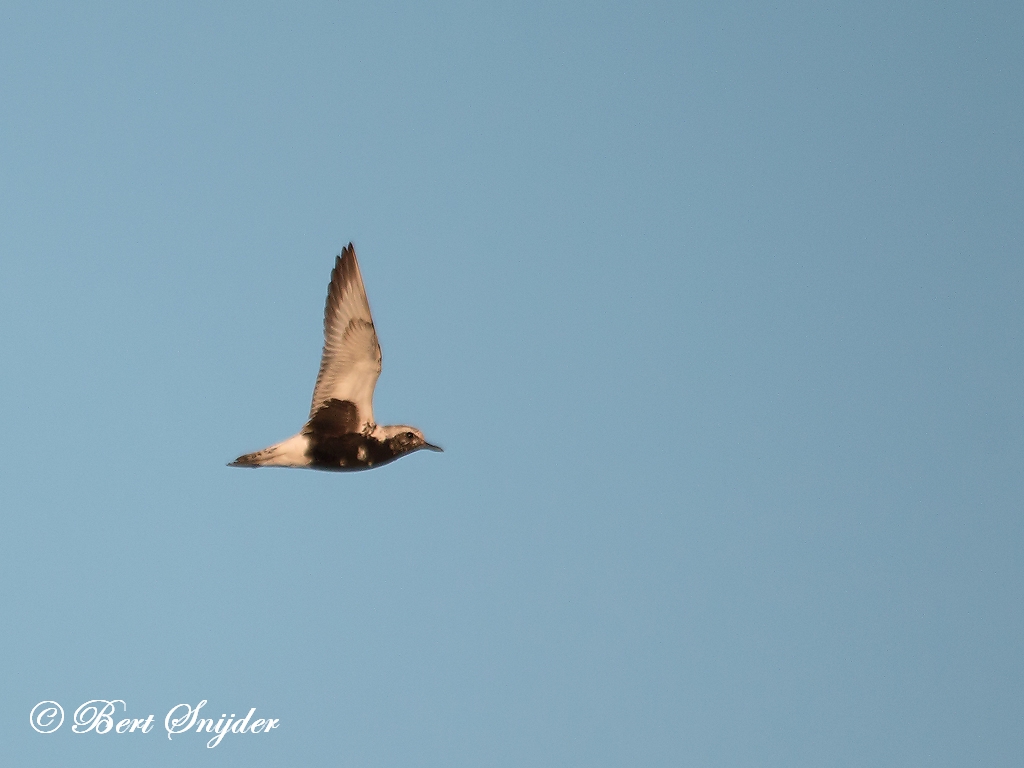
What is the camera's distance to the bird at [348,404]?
14953 millimetres

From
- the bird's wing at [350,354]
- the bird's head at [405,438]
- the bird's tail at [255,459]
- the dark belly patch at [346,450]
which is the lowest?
the bird's tail at [255,459]

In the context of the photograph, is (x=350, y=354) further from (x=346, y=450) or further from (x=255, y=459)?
(x=255, y=459)

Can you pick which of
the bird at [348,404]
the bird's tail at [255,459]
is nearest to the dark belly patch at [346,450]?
the bird at [348,404]

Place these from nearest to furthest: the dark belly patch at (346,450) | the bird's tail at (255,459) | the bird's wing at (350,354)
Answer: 1. the bird's tail at (255,459)
2. the dark belly patch at (346,450)
3. the bird's wing at (350,354)

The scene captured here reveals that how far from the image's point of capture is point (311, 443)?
587 inches

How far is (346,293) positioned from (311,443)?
2.25 meters

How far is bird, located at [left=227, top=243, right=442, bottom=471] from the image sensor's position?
15.0 metres

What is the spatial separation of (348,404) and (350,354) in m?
0.73

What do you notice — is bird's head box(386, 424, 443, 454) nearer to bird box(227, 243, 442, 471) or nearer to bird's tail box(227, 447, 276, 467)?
bird box(227, 243, 442, 471)

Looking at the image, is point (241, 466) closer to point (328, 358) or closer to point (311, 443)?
point (311, 443)

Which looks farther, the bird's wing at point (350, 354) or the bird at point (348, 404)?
the bird's wing at point (350, 354)

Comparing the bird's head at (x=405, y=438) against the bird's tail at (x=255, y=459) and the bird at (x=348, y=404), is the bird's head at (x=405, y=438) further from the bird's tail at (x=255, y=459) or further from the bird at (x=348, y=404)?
the bird's tail at (x=255, y=459)

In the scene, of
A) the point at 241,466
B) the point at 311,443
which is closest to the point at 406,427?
the point at 311,443

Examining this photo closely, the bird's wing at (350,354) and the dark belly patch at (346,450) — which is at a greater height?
the bird's wing at (350,354)
